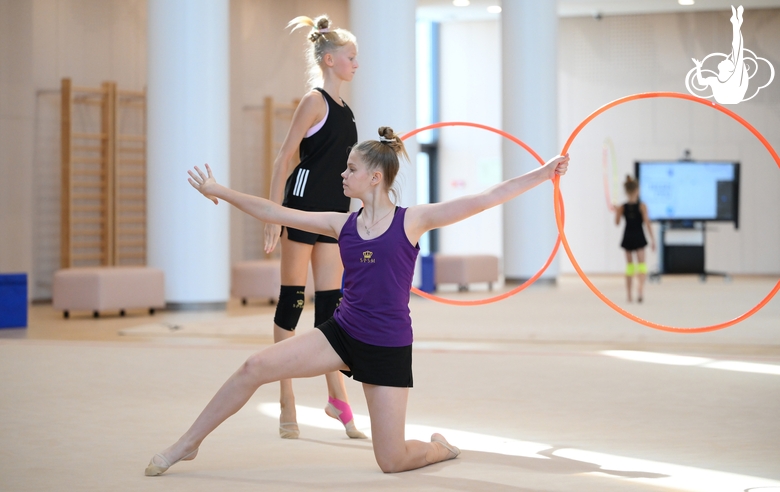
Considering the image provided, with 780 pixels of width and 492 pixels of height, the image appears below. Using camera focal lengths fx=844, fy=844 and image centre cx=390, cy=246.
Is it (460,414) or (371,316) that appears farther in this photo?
(460,414)

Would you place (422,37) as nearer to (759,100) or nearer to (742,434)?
(759,100)

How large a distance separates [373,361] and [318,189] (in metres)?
0.90

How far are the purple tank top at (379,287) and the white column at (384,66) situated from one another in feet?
22.4

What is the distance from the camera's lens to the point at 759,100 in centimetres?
1573

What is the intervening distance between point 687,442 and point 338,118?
1.78 metres

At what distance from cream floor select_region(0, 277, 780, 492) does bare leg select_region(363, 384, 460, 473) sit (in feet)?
0.17

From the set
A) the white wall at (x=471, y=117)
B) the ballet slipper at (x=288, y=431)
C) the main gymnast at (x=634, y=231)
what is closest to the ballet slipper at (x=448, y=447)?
the ballet slipper at (x=288, y=431)

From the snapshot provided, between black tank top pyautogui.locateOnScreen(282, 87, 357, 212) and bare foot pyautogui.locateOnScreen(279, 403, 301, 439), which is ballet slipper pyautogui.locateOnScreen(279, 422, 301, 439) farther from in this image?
black tank top pyautogui.locateOnScreen(282, 87, 357, 212)

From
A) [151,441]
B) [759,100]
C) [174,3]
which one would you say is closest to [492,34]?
[759,100]

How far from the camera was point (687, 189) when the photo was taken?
14.5 meters

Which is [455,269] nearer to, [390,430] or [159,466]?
[390,430]

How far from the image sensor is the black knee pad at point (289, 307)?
326 cm

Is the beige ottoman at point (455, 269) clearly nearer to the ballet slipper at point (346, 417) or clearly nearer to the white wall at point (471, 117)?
the white wall at point (471, 117)

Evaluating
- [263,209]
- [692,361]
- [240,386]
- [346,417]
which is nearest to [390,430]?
[240,386]
